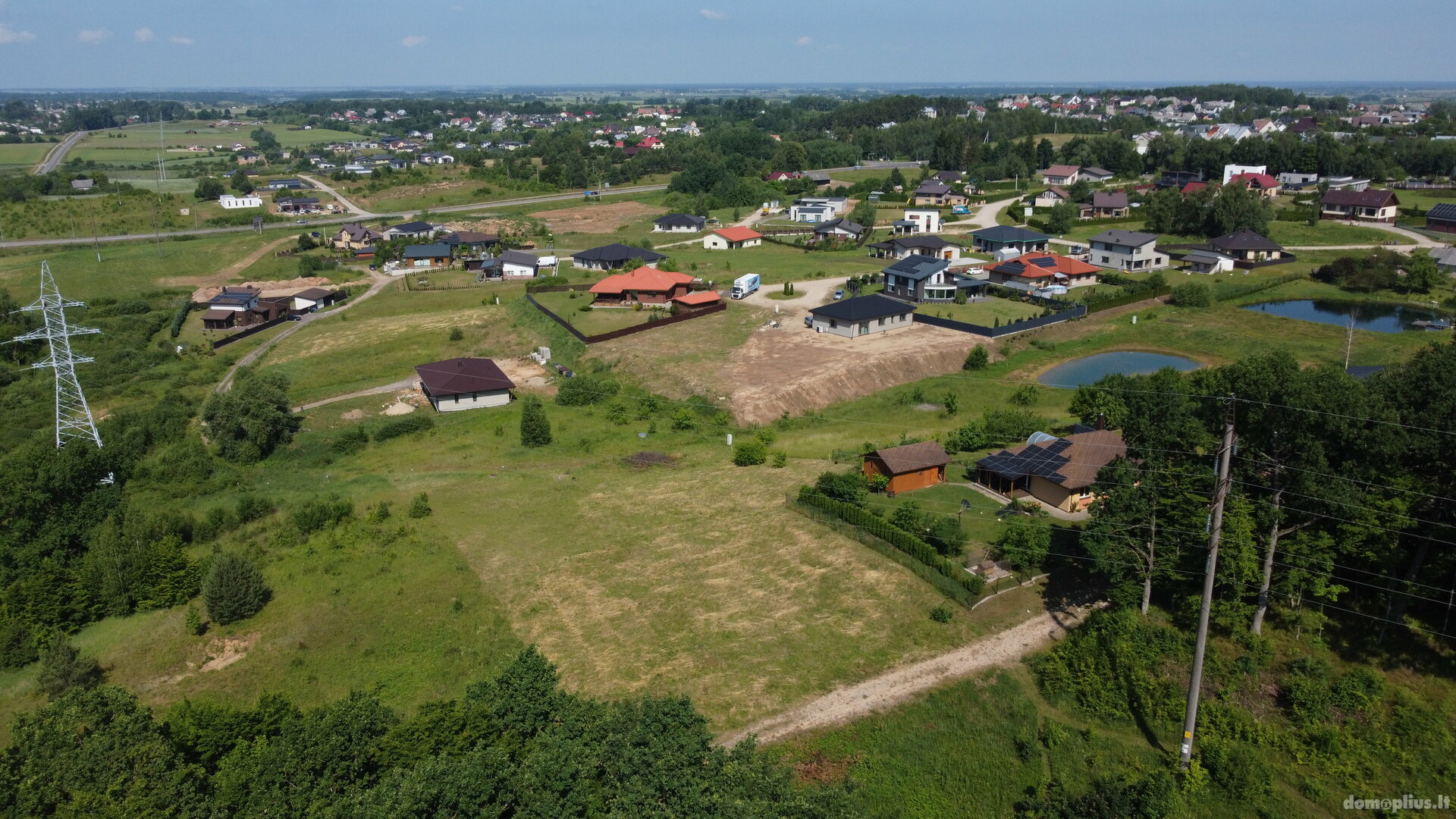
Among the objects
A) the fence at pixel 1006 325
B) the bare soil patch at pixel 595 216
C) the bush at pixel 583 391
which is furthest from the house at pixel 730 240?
the bush at pixel 583 391

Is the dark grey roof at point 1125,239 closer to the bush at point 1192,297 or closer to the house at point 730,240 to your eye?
the bush at point 1192,297

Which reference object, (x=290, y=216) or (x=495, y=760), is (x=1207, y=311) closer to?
(x=495, y=760)

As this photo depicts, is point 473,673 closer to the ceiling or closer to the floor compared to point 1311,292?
closer to the floor

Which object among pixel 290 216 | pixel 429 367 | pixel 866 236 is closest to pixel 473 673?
pixel 429 367

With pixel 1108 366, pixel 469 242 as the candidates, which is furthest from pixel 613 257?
pixel 1108 366

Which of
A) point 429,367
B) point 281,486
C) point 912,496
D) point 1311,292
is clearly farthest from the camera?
point 1311,292

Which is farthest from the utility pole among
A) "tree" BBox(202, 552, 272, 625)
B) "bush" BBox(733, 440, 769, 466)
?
"tree" BBox(202, 552, 272, 625)
